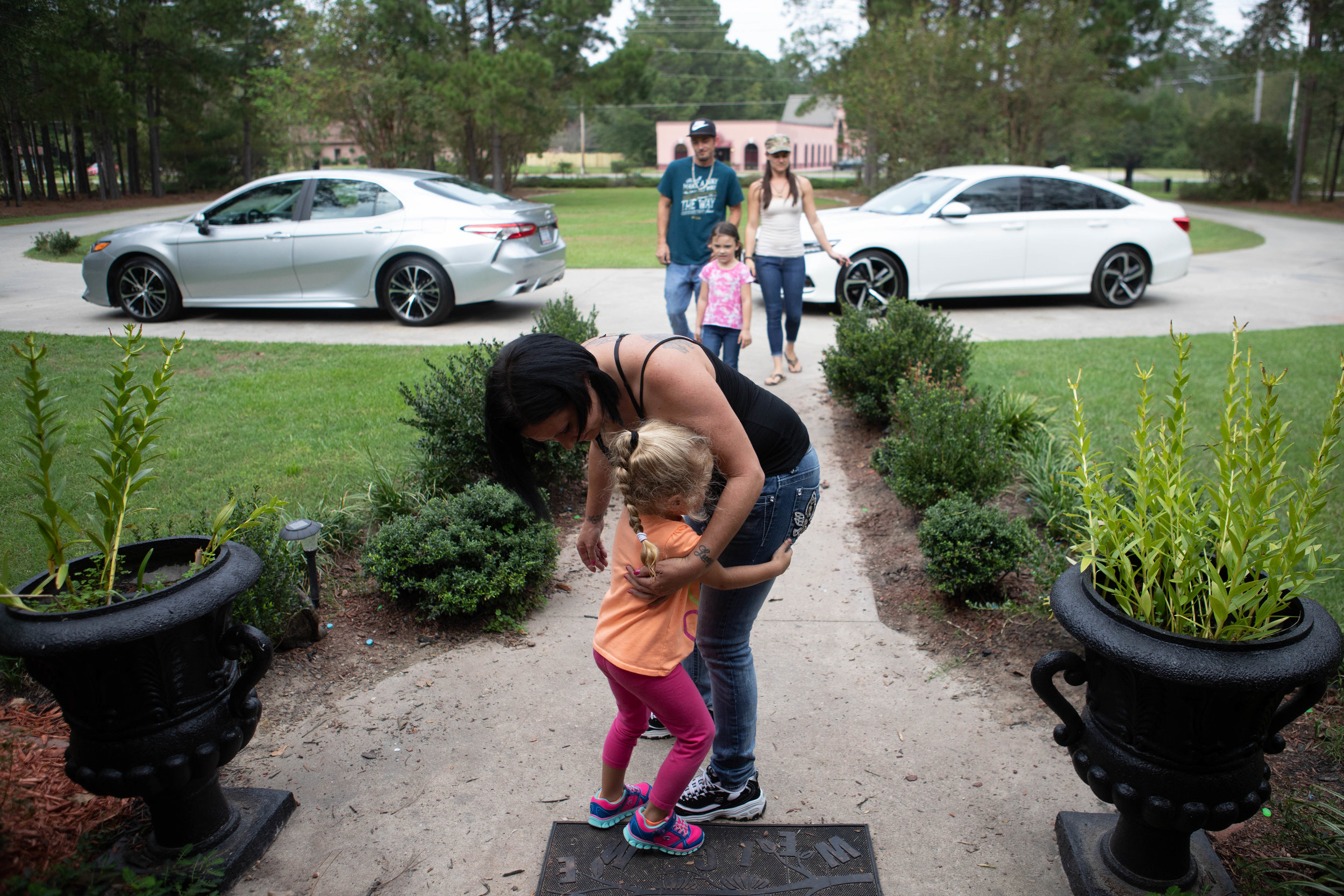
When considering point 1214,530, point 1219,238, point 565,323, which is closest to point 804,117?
point 1219,238

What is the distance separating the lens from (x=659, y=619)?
7.69 ft

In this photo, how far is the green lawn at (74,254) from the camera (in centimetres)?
873

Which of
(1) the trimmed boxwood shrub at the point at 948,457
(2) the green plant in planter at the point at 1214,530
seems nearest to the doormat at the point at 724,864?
(2) the green plant in planter at the point at 1214,530

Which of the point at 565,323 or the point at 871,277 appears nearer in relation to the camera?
the point at 565,323

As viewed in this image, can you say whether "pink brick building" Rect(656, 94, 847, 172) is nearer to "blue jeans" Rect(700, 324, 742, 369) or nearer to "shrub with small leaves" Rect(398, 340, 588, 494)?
"blue jeans" Rect(700, 324, 742, 369)

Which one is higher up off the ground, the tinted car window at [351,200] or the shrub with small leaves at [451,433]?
the tinted car window at [351,200]

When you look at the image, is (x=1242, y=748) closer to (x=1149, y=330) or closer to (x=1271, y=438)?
(x=1271, y=438)

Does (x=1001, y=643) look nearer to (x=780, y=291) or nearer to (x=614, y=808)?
(x=614, y=808)

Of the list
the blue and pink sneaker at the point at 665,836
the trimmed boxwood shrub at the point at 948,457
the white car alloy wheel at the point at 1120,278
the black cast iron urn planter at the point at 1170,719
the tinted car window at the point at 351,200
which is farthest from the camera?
the white car alloy wheel at the point at 1120,278

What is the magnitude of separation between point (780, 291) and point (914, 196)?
4.15 metres

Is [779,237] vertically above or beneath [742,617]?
above

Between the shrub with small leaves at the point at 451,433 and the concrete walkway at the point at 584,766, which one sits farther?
the shrub with small leaves at the point at 451,433

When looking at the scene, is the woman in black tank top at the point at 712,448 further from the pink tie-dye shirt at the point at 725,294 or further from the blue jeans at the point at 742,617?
the pink tie-dye shirt at the point at 725,294

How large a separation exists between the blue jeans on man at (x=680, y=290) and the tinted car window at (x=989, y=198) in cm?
473
